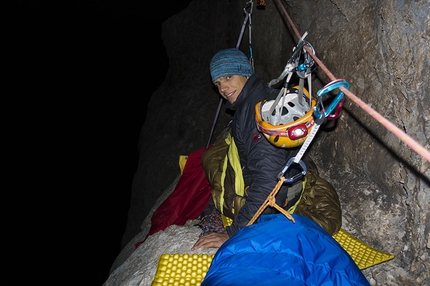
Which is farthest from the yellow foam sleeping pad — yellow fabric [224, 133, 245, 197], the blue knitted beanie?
the blue knitted beanie

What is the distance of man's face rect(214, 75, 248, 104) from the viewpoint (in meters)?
2.52

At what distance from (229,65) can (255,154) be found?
0.89 metres

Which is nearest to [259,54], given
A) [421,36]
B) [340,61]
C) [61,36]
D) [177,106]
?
[340,61]

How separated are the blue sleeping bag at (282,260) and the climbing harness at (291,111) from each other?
1.57 ft

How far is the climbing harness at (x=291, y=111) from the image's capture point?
64.9 inches

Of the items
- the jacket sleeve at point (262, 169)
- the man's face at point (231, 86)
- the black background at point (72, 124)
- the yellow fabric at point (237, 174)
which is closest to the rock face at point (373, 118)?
the man's face at point (231, 86)

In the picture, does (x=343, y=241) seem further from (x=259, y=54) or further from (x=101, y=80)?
(x=101, y=80)

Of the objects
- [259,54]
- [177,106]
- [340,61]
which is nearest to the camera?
[340,61]

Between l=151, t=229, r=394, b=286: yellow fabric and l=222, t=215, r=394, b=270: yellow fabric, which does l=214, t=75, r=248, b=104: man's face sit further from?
l=222, t=215, r=394, b=270: yellow fabric

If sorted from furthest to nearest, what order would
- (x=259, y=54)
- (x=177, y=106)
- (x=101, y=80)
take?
(x=101, y=80) < (x=177, y=106) < (x=259, y=54)

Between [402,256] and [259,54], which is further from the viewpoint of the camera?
[259,54]

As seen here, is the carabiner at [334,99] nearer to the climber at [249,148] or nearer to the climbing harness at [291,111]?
the climbing harness at [291,111]

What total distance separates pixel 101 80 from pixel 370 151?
1394 cm

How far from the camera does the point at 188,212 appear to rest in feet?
11.5
